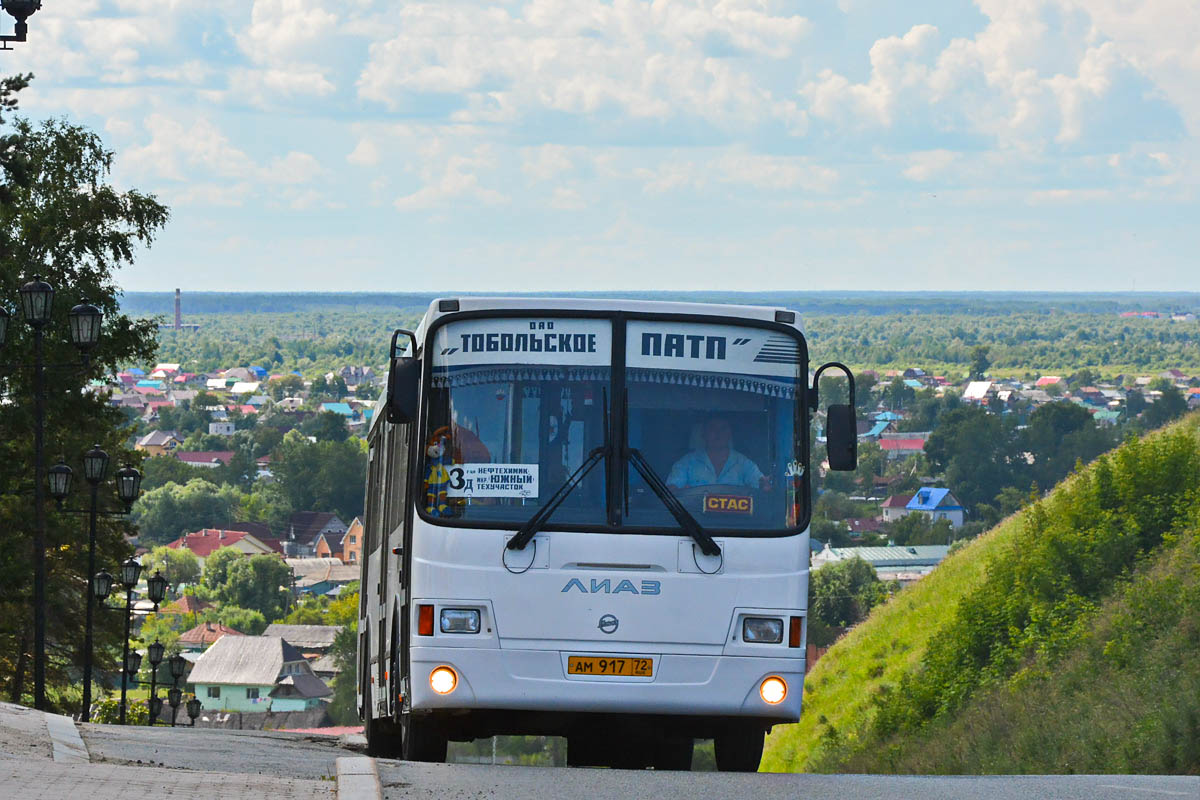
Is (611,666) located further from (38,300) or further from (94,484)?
(94,484)

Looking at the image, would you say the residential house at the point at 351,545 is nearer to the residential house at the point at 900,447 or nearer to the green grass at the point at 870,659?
the residential house at the point at 900,447

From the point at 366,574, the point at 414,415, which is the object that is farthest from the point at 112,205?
the point at 414,415

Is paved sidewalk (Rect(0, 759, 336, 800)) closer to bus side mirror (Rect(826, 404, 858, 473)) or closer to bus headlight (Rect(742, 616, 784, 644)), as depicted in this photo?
bus headlight (Rect(742, 616, 784, 644))

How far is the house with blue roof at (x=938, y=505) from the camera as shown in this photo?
135 metres

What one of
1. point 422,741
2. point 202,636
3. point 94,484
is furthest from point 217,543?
point 422,741

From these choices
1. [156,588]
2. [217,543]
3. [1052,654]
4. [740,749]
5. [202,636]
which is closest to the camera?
[740,749]

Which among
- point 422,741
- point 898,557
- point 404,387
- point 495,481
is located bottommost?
point 898,557

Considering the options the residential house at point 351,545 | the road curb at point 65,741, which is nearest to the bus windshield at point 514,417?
the road curb at point 65,741

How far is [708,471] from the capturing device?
11.3 metres

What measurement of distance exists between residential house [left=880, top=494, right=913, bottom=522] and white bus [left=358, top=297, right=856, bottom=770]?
430 feet

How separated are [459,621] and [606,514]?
1063mm

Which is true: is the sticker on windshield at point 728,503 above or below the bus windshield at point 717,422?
below

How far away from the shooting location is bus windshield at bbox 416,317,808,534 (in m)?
11.2

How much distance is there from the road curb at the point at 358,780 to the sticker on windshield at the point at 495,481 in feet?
5.49
